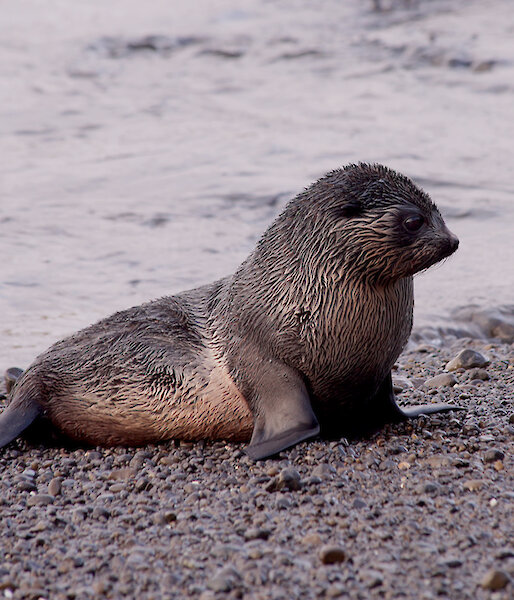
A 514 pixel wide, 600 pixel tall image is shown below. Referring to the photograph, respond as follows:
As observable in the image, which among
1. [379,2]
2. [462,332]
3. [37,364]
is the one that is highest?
[379,2]

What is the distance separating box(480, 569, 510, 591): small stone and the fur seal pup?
1.68 metres

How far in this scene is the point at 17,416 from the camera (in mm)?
6184

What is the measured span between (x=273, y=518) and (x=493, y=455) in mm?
1329

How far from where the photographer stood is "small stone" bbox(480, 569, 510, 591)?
3.74 metres

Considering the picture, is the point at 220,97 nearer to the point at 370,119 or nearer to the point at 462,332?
the point at 370,119

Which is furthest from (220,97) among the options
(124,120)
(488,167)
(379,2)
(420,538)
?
(420,538)

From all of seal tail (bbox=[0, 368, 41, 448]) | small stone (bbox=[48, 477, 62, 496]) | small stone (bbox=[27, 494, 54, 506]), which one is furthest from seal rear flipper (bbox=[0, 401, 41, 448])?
small stone (bbox=[27, 494, 54, 506])

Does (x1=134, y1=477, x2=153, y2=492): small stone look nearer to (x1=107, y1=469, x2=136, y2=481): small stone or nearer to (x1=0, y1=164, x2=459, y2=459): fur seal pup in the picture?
(x1=107, y1=469, x2=136, y2=481): small stone

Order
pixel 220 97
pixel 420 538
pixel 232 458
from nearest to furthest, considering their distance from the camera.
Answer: pixel 420 538, pixel 232 458, pixel 220 97

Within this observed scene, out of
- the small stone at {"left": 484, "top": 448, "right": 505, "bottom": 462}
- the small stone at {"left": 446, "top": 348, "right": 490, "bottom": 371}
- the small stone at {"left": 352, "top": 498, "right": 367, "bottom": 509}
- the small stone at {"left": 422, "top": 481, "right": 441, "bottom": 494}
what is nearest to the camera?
the small stone at {"left": 352, "top": 498, "right": 367, "bottom": 509}

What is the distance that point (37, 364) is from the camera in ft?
21.0

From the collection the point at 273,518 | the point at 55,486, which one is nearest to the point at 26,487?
the point at 55,486

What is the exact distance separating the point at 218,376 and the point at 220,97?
1358 cm

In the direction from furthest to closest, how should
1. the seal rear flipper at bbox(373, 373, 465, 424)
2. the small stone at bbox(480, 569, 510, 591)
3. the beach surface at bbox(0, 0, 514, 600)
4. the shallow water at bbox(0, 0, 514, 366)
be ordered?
1. the shallow water at bbox(0, 0, 514, 366)
2. the seal rear flipper at bbox(373, 373, 465, 424)
3. the beach surface at bbox(0, 0, 514, 600)
4. the small stone at bbox(480, 569, 510, 591)
